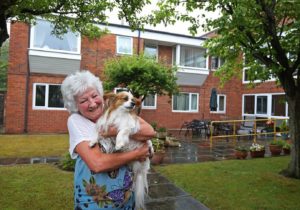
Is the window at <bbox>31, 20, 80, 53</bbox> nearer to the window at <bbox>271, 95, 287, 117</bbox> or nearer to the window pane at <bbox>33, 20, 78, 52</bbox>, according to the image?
the window pane at <bbox>33, 20, 78, 52</bbox>

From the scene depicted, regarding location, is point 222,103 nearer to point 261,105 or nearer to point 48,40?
point 261,105

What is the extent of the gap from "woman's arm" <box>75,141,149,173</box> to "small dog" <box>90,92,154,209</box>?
0.04 m

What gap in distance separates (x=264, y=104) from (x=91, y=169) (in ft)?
60.1

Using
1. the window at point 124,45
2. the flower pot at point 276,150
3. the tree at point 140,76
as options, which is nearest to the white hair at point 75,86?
the tree at point 140,76

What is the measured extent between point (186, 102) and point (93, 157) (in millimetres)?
16803

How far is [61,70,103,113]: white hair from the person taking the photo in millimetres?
1983

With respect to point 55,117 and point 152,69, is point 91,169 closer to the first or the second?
point 152,69

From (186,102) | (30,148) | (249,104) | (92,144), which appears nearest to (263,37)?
(92,144)

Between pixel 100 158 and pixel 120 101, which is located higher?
pixel 120 101

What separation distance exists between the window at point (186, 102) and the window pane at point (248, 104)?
4.17m

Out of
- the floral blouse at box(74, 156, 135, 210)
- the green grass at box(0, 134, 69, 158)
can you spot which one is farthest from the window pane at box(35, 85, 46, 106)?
the floral blouse at box(74, 156, 135, 210)

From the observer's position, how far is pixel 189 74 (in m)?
17.7

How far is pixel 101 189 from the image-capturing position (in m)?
1.79

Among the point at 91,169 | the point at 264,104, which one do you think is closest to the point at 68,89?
the point at 91,169
